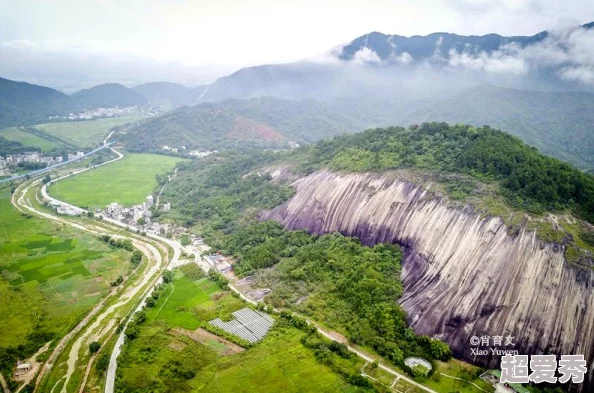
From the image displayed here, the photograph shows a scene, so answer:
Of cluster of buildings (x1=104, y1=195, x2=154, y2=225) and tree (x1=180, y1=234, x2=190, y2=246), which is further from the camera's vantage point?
cluster of buildings (x1=104, y1=195, x2=154, y2=225)

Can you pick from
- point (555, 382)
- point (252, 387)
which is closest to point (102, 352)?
point (252, 387)

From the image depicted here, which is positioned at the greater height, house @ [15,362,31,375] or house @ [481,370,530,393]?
house @ [15,362,31,375]

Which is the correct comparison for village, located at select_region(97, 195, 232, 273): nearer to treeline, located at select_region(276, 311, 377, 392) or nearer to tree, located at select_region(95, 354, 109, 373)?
treeline, located at select_region(276, 311, 377, 392)

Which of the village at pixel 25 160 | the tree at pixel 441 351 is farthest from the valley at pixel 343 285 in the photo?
the village at pixel 25 160

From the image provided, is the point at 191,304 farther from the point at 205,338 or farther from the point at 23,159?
the point at 23,159

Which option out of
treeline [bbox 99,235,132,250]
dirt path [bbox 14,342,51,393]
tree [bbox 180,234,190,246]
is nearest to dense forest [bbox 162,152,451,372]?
tree [bbox 180,234,190,246]

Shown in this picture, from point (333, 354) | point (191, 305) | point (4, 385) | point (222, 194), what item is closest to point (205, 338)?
point (191, 305)
